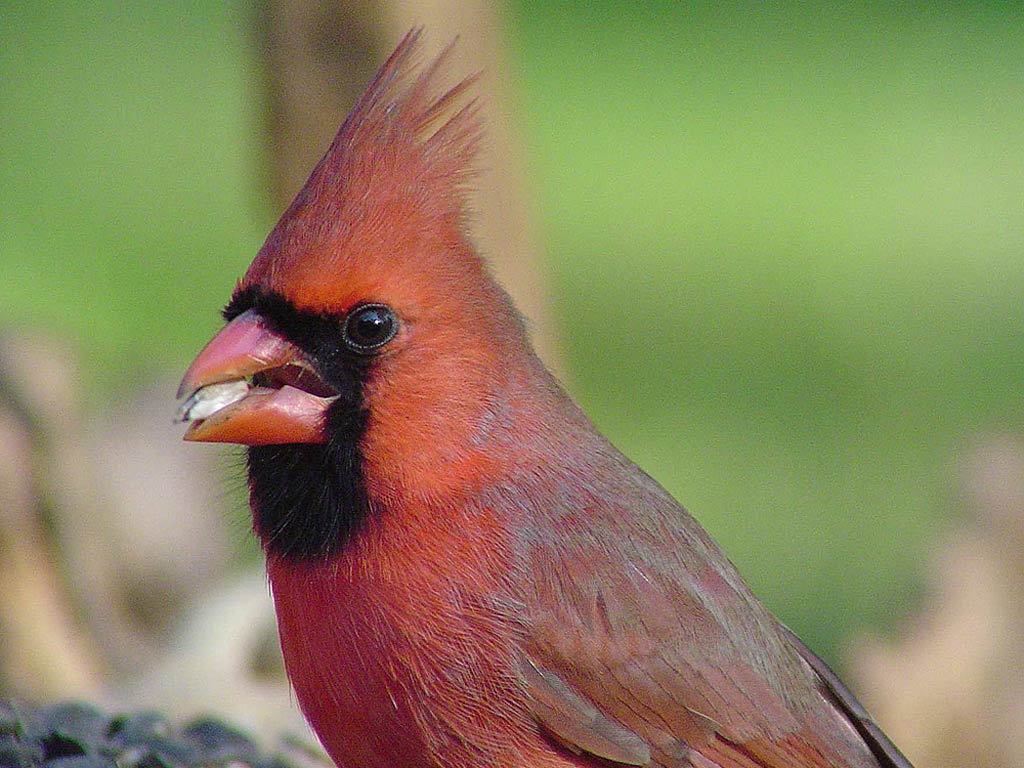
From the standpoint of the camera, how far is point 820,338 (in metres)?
7.51

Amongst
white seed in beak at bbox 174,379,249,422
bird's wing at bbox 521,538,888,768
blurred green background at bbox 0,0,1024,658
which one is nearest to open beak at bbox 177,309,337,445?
white seed in beak at bbox 174,379,249,422

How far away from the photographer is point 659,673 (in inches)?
93.6

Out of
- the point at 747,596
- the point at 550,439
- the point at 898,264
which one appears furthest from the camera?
the point at 898,264

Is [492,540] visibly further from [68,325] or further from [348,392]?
[68,325]

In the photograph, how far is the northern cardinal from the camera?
2.20 metres

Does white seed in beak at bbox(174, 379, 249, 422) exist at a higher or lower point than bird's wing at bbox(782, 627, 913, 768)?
lower

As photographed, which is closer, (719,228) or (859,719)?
(859,719)

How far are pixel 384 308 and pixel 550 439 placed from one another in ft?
1.05

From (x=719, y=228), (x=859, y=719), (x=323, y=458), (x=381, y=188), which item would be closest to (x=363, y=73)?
(x=381, y=188)

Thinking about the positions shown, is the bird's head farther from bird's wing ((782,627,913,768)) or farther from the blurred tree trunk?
the blurred tree trunk


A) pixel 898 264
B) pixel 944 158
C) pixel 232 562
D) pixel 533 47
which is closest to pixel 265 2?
pixel 232 562

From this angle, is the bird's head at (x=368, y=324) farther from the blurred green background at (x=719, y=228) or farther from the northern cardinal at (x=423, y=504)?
the blurred green background at (x=719, y=228)

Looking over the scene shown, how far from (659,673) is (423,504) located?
0.41 metres

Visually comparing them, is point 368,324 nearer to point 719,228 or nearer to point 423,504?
point 423,504
